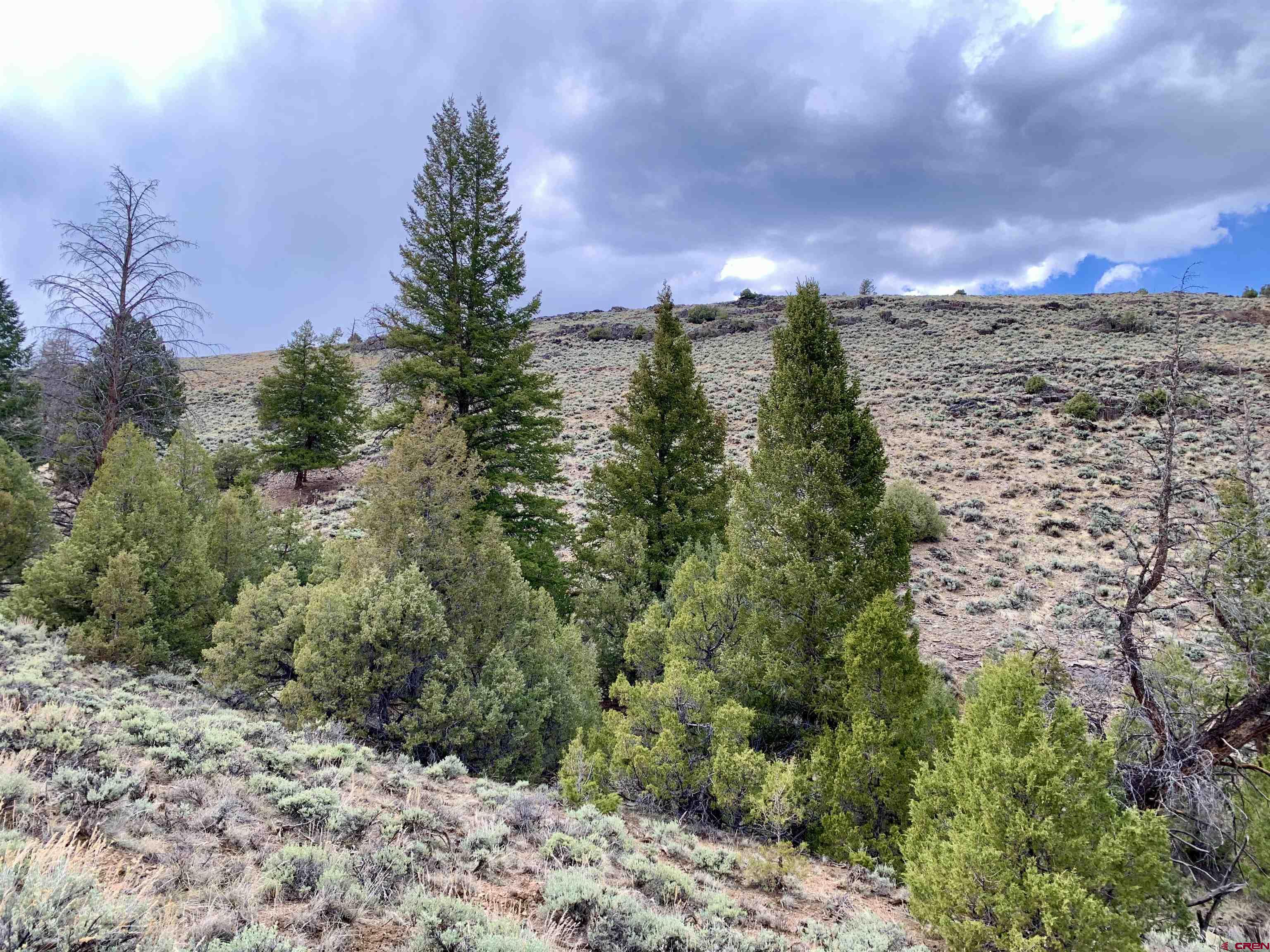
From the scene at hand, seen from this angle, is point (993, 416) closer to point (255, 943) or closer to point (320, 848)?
point (320, 848)

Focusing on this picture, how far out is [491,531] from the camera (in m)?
9.74

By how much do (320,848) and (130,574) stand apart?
8317mm

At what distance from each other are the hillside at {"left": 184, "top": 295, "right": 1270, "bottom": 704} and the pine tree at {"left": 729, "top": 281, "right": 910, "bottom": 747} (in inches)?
123

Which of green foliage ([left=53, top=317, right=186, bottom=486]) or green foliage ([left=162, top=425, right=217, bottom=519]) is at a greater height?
green foliage ([left=53, top=317, right=186, bottom=486])

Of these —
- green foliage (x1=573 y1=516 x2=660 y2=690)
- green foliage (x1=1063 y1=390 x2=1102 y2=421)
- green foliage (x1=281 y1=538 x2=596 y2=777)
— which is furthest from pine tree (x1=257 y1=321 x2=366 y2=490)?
green foliage (x1=1063 y1=390 x2=1102 y2=421)

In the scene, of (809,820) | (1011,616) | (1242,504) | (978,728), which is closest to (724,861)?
(809,820)

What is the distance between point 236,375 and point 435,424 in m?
70.4

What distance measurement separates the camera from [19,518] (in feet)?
44.8

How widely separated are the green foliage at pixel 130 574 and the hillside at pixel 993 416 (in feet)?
9.76

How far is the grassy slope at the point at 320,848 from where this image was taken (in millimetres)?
3842

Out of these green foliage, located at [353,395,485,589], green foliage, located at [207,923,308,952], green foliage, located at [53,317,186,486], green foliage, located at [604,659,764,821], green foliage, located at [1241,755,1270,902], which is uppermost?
green foliage, located at [53,317,186,486]

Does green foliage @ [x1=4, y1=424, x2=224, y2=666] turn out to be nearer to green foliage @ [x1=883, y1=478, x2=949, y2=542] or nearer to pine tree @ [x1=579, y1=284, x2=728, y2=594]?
pine tree @ [x1=579, y1=284, x2=728, y2=594]

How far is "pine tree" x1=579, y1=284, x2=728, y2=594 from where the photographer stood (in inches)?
635

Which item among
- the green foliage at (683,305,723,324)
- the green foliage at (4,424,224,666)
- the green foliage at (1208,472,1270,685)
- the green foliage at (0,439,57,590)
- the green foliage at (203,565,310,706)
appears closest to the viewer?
the green foliage at (1208,472,1270,685)
